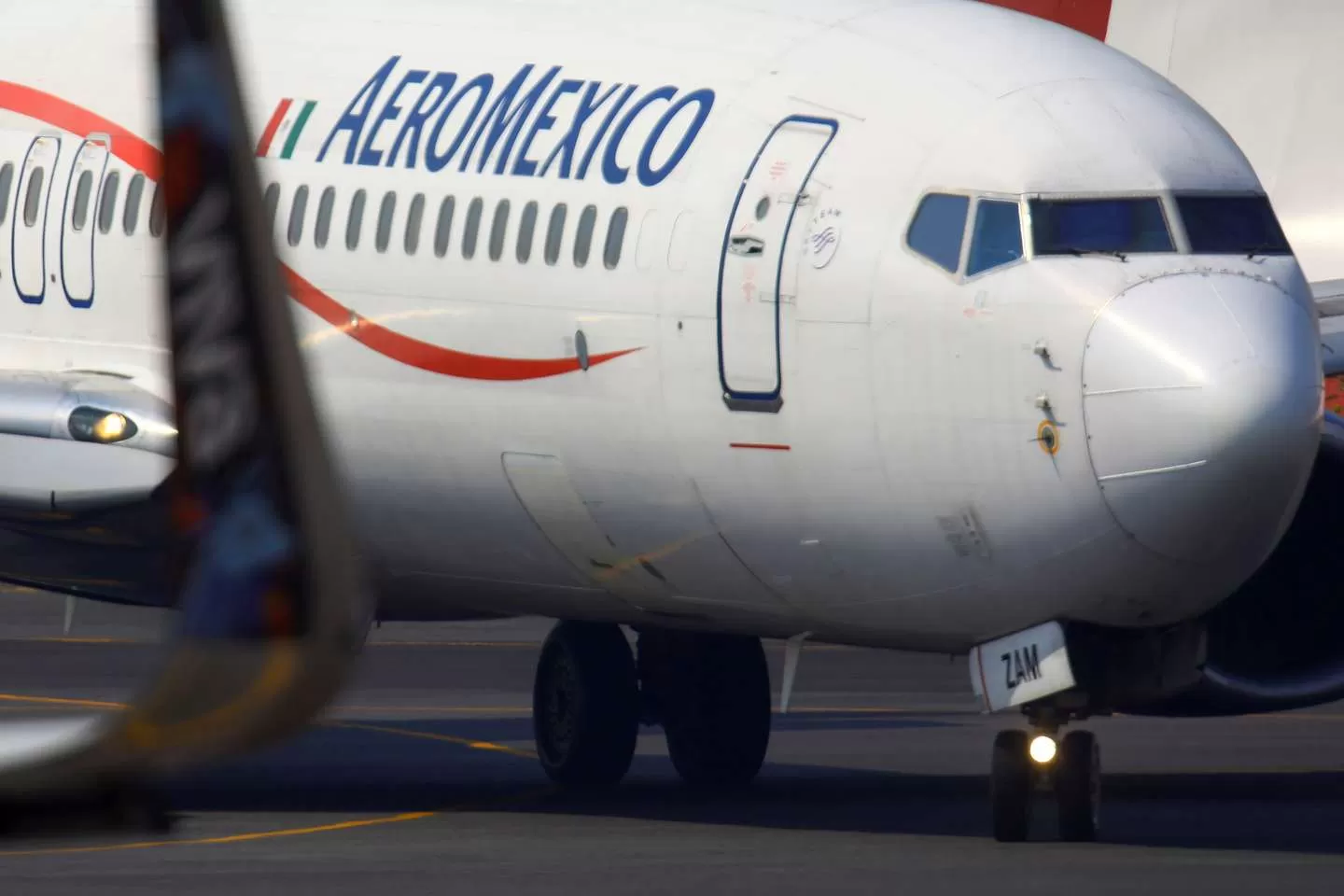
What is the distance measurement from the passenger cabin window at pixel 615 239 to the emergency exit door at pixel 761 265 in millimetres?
699

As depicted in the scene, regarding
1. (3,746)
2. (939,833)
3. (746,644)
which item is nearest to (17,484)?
(939,833)

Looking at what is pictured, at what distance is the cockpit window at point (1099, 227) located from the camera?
1279 centimetres

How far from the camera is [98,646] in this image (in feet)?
Result: 101

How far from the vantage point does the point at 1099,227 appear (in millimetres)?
12922

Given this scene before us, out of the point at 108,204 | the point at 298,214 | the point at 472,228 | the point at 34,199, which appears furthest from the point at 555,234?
the point at 34,199

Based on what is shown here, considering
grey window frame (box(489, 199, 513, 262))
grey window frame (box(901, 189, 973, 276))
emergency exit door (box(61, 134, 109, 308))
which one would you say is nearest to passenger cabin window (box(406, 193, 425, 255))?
grey window frame (box(489, 199, 513, 262))

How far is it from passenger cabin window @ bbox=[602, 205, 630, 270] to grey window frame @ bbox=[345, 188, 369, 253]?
1.63 metres

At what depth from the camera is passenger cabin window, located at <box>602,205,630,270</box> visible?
1382 cm

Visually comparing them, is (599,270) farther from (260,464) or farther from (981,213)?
(260,464)

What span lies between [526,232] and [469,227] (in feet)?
1.26

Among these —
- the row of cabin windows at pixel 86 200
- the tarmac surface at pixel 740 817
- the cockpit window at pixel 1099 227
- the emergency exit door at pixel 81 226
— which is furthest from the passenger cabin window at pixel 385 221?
the cockpit window at pixel 1099 227

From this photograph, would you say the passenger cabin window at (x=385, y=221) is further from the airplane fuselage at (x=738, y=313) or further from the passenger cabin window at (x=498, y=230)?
the passenger cabin window at (x=498, y=230)

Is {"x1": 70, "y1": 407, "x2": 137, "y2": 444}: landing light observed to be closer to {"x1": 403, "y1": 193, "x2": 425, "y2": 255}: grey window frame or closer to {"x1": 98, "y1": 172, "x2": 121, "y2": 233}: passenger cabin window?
{"x1": 98, "y1": 172, "x2": 121, "y2": 233}: passenger cabin window

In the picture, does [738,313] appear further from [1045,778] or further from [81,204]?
[81,204]
